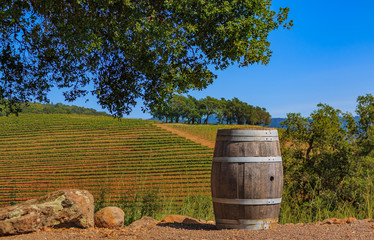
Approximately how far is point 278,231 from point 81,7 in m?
6.32

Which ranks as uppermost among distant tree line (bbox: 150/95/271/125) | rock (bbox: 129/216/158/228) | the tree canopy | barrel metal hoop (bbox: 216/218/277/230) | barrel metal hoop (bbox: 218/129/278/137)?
distant tree line (bbox: 150/95/271/125)

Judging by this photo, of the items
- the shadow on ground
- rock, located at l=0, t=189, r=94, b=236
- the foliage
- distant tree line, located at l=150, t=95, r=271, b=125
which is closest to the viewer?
rock, located at l=0, t=189, r=94, b=236

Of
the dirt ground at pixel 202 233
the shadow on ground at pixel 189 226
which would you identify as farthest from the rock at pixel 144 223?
the shadow on ground at pixel 189 226

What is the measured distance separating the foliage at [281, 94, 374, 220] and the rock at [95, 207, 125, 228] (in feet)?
20.4

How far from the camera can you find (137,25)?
7145 millimetres

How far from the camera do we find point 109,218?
6.11m

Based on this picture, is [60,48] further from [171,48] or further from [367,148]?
[367,148]

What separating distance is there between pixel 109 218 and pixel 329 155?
25.0 ft

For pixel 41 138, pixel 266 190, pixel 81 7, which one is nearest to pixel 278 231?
pixel 266 190

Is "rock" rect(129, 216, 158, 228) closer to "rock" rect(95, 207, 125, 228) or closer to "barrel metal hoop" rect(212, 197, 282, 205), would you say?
"rock" rect(95, 207, 125, 228)

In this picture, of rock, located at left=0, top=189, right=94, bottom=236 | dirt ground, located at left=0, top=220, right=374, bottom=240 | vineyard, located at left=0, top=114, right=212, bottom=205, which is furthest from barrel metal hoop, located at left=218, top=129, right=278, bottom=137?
vineyard, located at left=0, top=114, right=212, bottom=205

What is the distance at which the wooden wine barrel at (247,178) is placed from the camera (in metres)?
5.27

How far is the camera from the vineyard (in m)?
27.7

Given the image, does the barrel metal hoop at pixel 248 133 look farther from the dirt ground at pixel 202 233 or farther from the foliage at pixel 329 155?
the foliage at pixel 329 155
